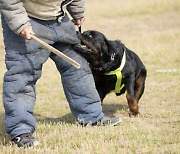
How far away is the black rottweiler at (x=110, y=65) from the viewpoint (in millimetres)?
6287

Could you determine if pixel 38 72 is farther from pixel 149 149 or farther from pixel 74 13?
pixel 149 149

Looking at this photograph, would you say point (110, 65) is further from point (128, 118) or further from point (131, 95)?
point (128, 118)

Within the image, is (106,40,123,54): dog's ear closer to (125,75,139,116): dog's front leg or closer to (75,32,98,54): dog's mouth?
(75,32,98,54): dog's mouth

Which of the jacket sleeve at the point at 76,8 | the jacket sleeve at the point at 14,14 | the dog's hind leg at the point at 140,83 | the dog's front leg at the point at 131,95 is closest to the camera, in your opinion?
the jacket sleeve at the point at 14,14

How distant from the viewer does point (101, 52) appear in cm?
641

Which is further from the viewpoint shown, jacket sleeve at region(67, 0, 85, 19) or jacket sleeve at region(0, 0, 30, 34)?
jacket sleeve at region(67, 0, 85, 19)

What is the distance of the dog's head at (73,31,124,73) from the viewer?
6.21 meters

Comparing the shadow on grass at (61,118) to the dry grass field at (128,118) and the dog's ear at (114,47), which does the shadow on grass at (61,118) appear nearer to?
the dry grass field at (128,118)

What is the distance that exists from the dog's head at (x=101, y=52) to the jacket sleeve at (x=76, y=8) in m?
0.27

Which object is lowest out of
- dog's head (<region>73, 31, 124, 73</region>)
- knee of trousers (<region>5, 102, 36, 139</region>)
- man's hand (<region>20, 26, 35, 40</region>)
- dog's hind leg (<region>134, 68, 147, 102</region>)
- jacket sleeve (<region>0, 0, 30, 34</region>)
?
dog's hind leg (<region>134, 68, 147, 102</region>)

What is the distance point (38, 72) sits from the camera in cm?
530

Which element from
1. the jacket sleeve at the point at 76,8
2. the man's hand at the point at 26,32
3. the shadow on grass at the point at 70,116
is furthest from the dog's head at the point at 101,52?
the man's hand at the point at 26,32

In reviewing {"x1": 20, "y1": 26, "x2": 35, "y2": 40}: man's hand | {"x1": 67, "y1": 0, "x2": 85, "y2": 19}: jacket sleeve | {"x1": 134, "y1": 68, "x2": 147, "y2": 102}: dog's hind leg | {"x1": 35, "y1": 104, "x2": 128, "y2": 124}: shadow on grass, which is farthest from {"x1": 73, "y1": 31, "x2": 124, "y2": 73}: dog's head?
{"x1": 20, "y1": 26, "x2": 35, "y2": 40}: man's hand

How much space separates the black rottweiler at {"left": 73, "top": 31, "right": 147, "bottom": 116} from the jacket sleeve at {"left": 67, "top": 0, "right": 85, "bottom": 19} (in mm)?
262
